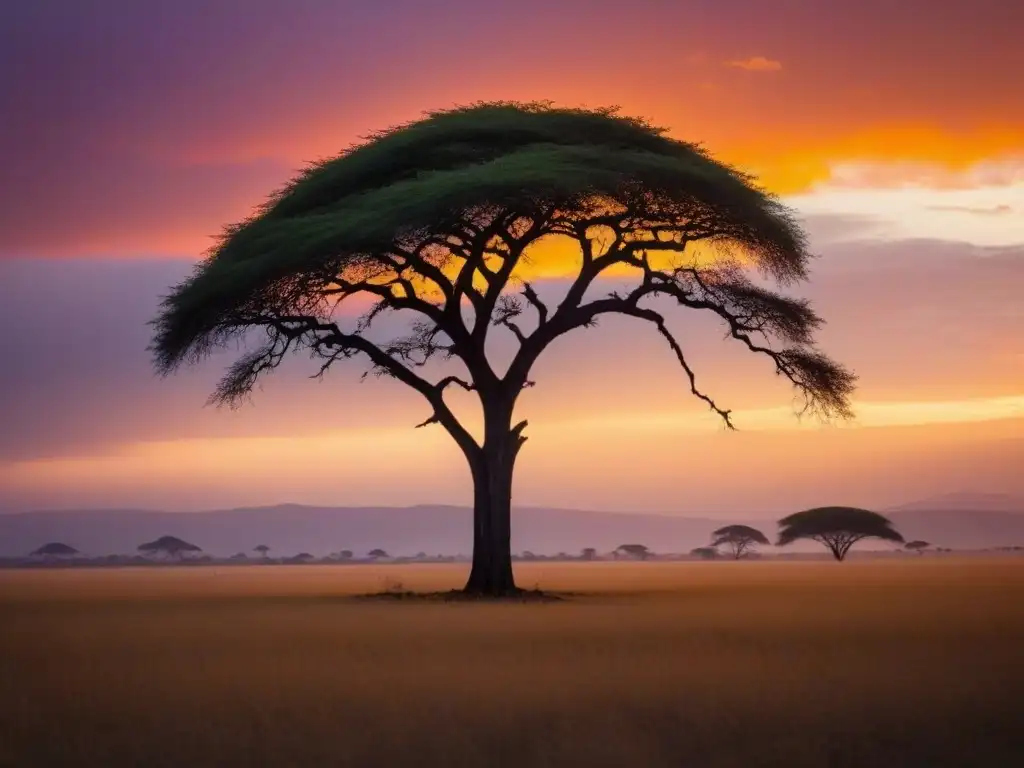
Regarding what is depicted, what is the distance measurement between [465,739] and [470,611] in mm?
14921

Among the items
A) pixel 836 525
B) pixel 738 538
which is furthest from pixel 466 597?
pixel 738 538

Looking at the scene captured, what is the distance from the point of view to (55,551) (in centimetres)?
11469

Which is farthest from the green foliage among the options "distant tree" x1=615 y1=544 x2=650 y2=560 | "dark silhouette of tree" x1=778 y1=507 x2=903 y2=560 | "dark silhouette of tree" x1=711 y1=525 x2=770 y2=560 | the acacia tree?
"distant tree" x1=615 y1=544 x2=650 y2=560

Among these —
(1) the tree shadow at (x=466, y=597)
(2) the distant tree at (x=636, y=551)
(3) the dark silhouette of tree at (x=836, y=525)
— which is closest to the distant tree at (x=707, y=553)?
(2) the distant tree at (x=636, y=551)

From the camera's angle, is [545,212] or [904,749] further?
[545,212]

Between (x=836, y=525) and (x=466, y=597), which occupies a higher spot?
(x=836, y=525)

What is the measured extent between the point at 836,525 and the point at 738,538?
24.7 meters

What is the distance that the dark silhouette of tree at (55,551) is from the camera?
375 ft

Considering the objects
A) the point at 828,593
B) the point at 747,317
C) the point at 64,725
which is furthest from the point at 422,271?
the point at 64,725

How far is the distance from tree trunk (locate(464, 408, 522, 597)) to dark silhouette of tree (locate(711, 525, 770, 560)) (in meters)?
82.2

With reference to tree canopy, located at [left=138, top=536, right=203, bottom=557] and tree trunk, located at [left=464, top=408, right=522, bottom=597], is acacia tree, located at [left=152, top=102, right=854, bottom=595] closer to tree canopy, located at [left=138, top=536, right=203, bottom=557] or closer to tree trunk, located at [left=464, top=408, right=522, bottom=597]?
tree trunk, located at [left=464, top=408, right=522, bottom=597]

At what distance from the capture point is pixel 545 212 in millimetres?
28109

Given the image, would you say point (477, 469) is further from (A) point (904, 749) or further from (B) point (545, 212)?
(A) point (904, 749)

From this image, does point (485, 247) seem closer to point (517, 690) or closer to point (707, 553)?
point (517, 690)
